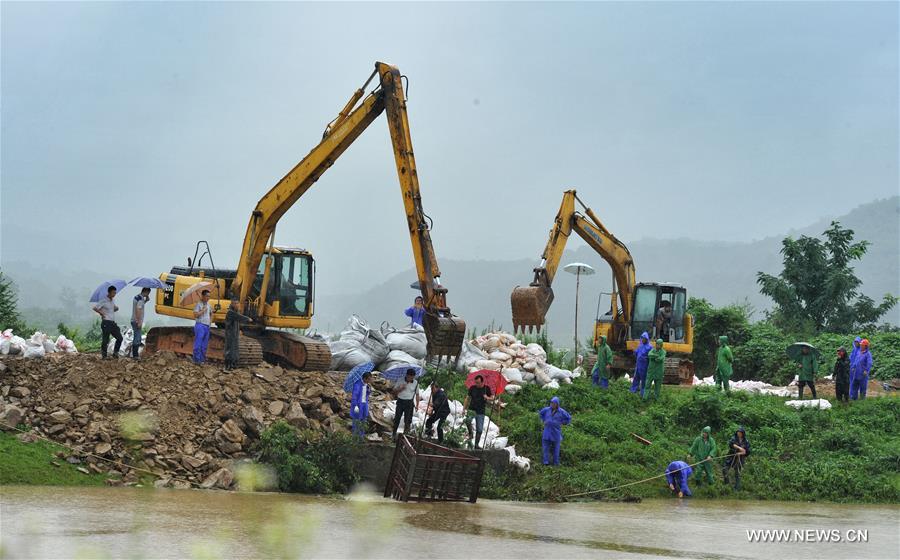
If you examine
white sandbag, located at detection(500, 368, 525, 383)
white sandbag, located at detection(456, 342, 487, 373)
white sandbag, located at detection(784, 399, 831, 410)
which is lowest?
white sandbag, located at detection(784, 399, 831, 410)

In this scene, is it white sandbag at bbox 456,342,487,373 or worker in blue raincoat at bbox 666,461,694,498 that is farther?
white sandbag at bbox 456,342,487,373

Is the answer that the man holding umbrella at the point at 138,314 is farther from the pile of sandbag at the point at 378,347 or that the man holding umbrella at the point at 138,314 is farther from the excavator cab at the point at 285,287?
the pile of sandbag at the point at 378,347

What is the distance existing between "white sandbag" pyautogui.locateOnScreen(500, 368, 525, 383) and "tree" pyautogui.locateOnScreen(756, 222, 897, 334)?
26992 millimetres

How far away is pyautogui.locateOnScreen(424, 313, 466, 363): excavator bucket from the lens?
18.4 metres

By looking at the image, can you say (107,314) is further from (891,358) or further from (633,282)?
(891,358)

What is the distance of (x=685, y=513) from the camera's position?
50.9ft

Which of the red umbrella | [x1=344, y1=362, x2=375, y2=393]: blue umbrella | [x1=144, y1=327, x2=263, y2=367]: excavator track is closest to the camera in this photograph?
[x1=344, y1=362, x2=375, y2=393]: blue umbrella

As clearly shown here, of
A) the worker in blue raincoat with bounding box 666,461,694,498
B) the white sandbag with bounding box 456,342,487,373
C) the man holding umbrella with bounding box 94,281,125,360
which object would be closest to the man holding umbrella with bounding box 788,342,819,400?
the white sandbag with bounding box 456,342,487,373

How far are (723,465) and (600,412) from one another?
3.60 m

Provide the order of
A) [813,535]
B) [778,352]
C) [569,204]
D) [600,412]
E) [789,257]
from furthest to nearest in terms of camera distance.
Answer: [789,257]
[778,352]
[569,204]
[600,412]
[813,535]

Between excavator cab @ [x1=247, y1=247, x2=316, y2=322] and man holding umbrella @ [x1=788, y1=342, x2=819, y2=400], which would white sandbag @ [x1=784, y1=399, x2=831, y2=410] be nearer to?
man holding umbrella @ [x1=788, y1=342, x2=819, y2=400]

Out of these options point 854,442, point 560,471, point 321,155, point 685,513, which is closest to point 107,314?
point 321,155

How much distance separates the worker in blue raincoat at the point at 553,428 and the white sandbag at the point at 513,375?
4.79 m

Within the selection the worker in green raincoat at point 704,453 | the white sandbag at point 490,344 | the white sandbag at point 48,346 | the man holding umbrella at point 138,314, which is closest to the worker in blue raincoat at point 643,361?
the white sandbag at point 490,344
